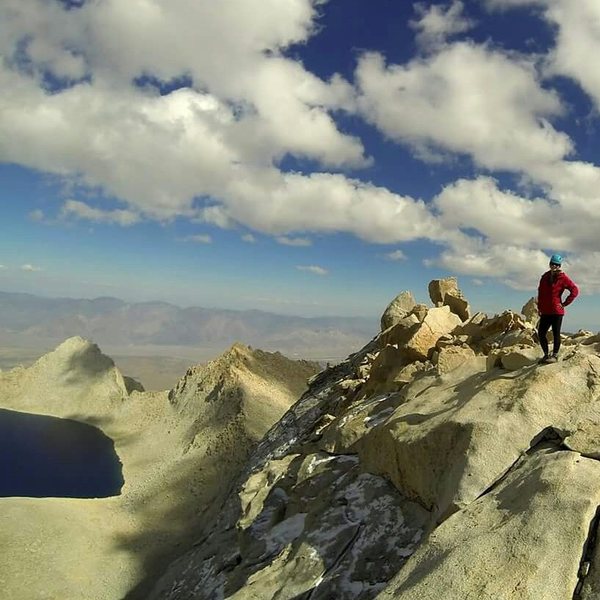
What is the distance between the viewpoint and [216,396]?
294 ft

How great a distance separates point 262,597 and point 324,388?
989 inches

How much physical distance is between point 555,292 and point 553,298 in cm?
22

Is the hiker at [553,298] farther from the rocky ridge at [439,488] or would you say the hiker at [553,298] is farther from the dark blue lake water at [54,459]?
the dark blue lake water at [54,459]

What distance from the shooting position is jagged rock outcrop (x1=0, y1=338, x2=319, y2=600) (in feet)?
146

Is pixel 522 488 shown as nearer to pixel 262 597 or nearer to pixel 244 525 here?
pixel 262 597

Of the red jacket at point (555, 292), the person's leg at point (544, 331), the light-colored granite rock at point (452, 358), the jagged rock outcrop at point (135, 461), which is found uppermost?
the red jacket at point (555, 292)

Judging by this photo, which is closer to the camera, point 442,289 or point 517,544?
point 517,544

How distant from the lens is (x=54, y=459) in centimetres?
10238

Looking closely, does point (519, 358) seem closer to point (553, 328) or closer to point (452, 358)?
point (553, 328)

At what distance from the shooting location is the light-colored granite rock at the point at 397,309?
45166 mm

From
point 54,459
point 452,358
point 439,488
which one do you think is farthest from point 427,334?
point 54,459

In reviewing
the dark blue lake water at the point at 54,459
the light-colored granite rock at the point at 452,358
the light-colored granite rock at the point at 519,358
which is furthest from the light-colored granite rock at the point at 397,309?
the dark blue lake water at the point at 54,459

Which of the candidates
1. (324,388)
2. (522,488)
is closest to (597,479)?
(522,488)

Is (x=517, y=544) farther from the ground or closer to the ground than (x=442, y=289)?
closer to the ground
